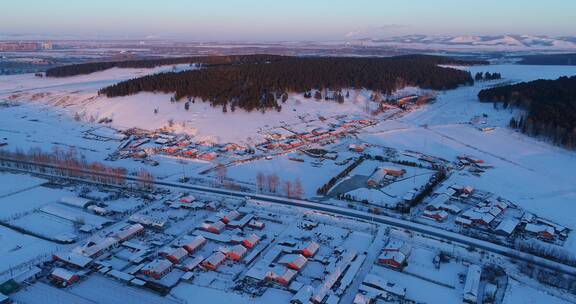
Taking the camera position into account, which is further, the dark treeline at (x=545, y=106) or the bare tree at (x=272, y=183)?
the dark treeline at (x=545, y=106)

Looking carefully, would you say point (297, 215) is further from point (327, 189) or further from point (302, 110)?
point (302, 110)

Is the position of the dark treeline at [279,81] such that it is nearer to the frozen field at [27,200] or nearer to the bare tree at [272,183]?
the bare tree at [272,183]

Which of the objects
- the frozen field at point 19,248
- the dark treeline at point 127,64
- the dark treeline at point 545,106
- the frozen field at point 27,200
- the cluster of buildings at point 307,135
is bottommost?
the frozen field at point 19,248

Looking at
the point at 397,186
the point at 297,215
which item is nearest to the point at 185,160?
the point at 297,215

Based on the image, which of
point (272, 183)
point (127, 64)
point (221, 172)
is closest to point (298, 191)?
point (272, 183)

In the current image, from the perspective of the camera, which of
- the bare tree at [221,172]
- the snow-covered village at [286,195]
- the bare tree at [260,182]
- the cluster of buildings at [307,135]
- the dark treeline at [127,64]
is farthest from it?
the dark treeline at [127,64]

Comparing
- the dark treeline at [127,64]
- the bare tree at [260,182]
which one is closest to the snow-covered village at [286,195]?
the bare tree at [260,182]

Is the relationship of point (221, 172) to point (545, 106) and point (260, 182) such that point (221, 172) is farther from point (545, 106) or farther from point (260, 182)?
point (545, 106)
